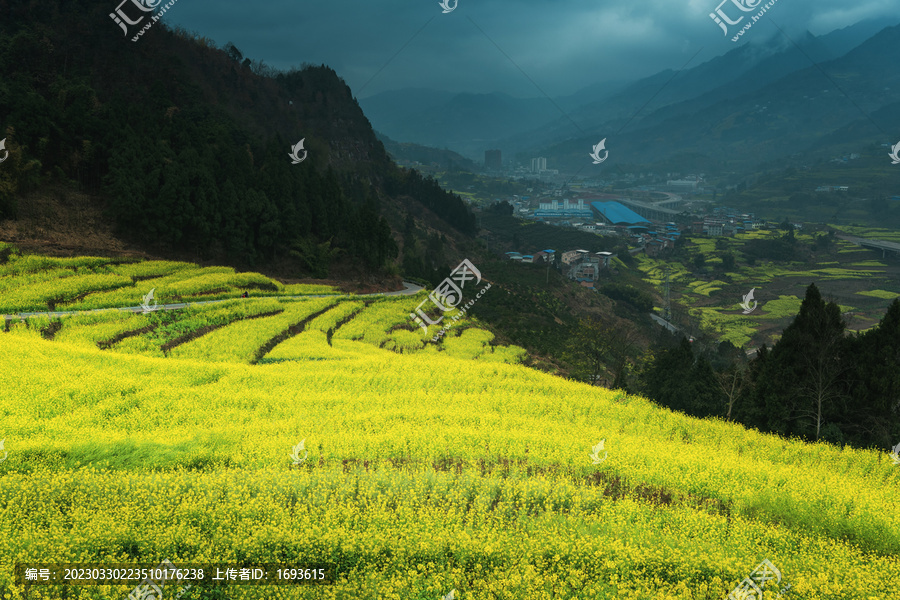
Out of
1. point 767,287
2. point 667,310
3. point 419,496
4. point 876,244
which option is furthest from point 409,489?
point 876,244

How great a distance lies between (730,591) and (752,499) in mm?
3454

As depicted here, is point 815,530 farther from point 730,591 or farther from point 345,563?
point 345,563

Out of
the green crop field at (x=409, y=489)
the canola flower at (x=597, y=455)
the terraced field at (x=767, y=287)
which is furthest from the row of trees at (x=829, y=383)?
the terraced field at (x=767, y=287)

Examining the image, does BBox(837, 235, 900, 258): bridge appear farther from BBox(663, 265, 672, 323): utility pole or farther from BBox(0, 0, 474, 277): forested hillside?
BBox(0, 0, 474, 277): forested hillside

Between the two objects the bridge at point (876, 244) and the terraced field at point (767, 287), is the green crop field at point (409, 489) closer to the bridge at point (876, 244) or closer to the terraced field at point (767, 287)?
the terraced field at point (767, 287)

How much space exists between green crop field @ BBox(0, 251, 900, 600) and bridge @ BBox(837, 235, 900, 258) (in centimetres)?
14033

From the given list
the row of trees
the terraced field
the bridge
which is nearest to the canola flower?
the row of trees

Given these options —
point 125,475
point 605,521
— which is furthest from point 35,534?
point 605,521

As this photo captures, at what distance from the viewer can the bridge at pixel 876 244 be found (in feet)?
388

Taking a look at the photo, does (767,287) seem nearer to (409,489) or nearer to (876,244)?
(876,244)

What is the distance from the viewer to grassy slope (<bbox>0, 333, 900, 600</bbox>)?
658cm

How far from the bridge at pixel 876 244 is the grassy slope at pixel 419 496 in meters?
141

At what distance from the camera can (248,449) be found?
10594 millimetres

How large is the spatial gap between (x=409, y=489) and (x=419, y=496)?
0.23 meters
